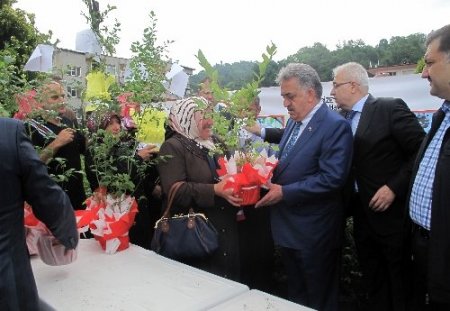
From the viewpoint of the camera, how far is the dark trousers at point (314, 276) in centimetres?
227

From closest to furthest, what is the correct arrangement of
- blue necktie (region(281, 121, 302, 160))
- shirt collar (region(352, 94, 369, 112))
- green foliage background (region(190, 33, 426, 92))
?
blue necktie (region(281, 121, 302, 160)), shirt collar (region(352, 94, 369, 112)), green foliage background (region(190, 33, 426, 92))

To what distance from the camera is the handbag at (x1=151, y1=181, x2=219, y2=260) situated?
2102mm

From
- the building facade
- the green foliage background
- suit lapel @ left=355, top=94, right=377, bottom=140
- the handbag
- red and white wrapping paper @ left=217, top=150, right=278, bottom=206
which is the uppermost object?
the green foliage background

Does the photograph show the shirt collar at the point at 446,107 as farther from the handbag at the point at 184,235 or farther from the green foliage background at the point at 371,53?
the green foliage background at the point at 371,53

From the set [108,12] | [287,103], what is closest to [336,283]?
[287,103]

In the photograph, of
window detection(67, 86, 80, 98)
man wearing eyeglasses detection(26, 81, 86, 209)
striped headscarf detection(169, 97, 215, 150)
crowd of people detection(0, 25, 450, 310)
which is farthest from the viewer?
striped headscarf detection(169, 97, 215, 150)

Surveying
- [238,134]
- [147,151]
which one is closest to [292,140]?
[238,134]

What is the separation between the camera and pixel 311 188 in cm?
217

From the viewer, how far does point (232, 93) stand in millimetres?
1899

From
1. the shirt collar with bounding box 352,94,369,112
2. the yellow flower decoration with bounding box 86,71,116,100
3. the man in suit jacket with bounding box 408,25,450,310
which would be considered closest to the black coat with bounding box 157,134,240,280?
the yellow flower decoration with bounding box 86,71,116,100

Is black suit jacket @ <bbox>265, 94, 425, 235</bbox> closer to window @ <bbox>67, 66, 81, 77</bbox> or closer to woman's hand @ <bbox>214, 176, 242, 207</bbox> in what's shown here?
woman's hand @ <bbox>214, 176, 242, 207</bbox>

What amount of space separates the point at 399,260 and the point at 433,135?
99 cm

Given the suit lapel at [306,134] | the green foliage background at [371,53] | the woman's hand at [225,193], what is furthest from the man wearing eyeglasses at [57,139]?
the green foliage background at [371,53]

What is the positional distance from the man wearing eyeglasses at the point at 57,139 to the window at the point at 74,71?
0.34 ft
